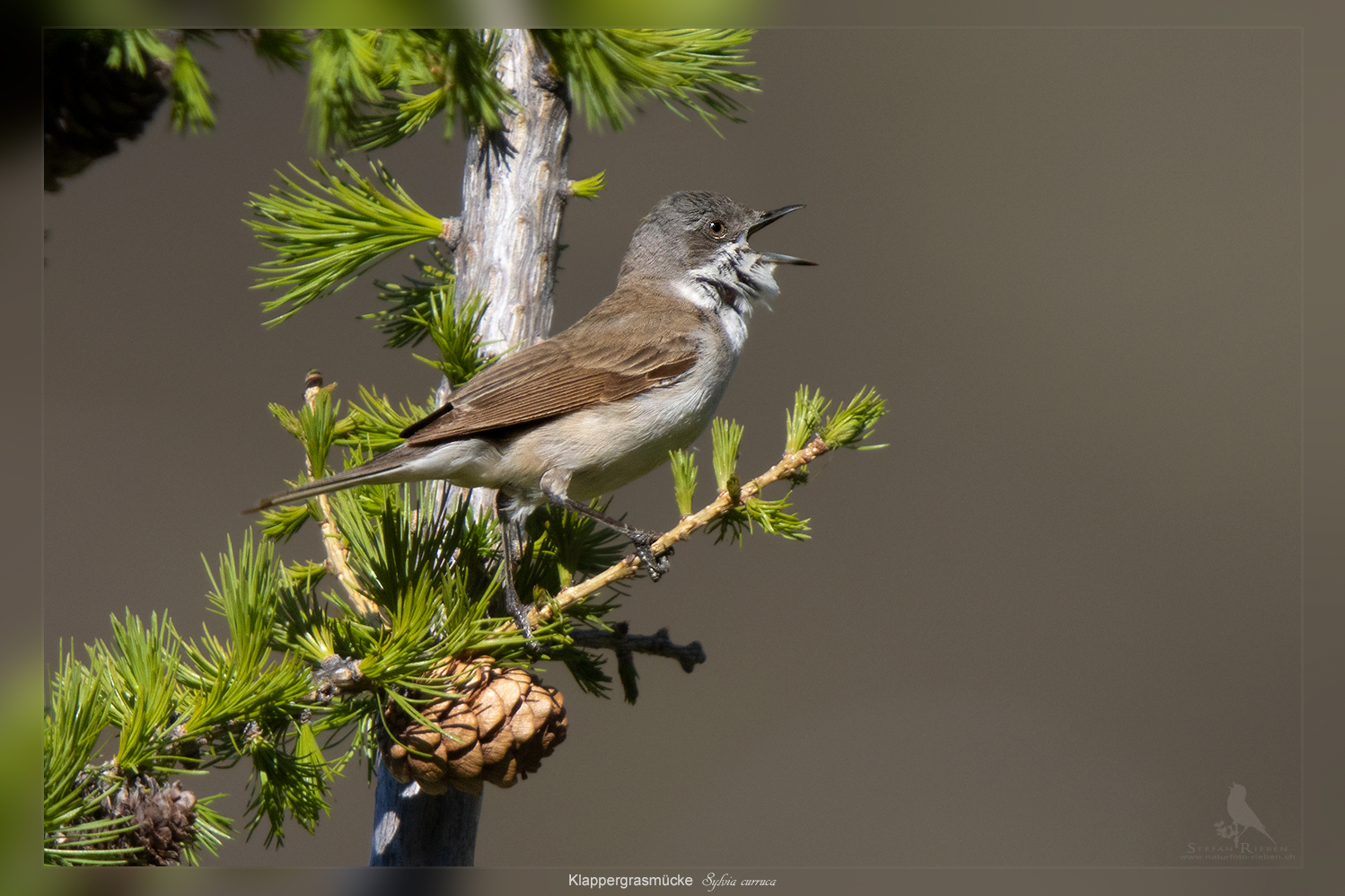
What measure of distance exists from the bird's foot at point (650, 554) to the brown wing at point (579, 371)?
54 cm

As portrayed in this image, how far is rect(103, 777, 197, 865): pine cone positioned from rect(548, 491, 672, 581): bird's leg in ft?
3.46

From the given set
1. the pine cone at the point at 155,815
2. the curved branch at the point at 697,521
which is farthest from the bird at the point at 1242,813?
the pine cone at the point at 155,815

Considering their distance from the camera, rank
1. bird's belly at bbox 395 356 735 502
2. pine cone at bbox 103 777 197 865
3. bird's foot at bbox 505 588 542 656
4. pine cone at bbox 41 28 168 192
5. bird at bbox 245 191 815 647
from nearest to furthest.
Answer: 1. pine cone at bbox 41 28 168 192
2. pine cone at bbox 103 777 197 865
3. bird's foot at bbox 505 588 542 656
4. bird at bbox 245 191 815 647
5. bird's belly at bbox 395 356 735 502

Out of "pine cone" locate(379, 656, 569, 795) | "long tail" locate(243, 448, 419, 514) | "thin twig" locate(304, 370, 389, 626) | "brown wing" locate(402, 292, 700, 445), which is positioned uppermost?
"brown wing" locate(402, 292, 700, 445)

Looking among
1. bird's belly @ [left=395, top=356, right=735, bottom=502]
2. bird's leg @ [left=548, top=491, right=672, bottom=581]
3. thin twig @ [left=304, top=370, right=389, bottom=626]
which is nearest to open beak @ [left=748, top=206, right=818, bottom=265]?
bird's belly @ [left=395, top=356, right=735, bottom=502]

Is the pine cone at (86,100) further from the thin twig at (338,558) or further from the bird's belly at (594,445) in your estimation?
the bird's belly at (594,445)

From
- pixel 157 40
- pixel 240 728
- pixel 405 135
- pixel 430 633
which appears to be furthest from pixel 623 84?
pixel 240 728

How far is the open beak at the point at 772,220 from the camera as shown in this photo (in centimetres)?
327

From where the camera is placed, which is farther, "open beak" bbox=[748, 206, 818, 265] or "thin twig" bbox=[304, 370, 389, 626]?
"open beak" bbox=[748, 206, 818, 265]

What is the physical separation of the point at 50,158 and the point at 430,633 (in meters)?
1.15

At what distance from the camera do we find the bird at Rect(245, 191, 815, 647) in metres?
2.41

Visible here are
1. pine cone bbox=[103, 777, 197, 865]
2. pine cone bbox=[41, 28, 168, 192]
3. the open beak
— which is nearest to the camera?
pine cone bbox=[41, 28, 168, 192]

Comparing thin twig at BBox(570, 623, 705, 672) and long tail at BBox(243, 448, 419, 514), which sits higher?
long tail at BBox(243, 448, 419, 514)

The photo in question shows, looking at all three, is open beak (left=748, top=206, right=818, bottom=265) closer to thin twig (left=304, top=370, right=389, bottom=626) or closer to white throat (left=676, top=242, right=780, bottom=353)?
white throat (left=676, top=242, right=780, bottom=353)
